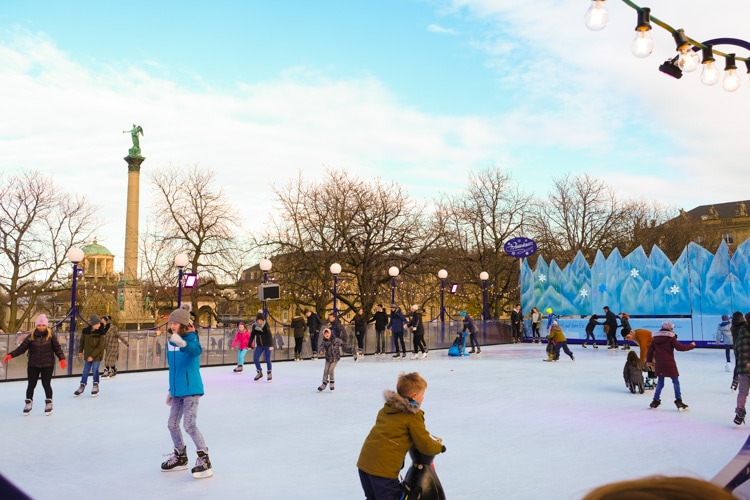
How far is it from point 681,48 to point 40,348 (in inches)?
422

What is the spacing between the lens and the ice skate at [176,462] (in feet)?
23.6

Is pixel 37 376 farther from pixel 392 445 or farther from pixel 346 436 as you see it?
pixel 392 445

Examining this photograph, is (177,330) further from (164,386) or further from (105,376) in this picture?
(105,376)

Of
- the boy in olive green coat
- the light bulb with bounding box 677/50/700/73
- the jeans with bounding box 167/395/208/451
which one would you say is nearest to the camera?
the boy in olive green coat

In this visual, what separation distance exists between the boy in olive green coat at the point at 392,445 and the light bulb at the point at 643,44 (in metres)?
4.89

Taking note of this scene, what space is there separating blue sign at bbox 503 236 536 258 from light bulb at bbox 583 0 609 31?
95.6 ft

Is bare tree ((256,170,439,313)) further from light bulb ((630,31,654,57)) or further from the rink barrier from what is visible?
light bulb ((630,31,654,57))

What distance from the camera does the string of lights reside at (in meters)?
6.52

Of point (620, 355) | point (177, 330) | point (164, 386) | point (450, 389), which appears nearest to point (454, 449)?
point (177, 330)

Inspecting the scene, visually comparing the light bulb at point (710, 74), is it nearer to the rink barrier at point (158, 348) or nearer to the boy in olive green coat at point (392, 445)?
the boy in olive green coat at point (392, 445)

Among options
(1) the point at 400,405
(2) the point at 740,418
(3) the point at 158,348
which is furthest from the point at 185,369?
(3) the point at 158,348

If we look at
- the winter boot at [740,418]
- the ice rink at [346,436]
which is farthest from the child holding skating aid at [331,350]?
the winter boot at [740,418]

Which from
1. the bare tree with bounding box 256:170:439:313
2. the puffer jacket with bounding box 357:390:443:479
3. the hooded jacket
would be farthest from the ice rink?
the bare tree with bounding box 256:170:439:313

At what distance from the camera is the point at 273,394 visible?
13.6m
